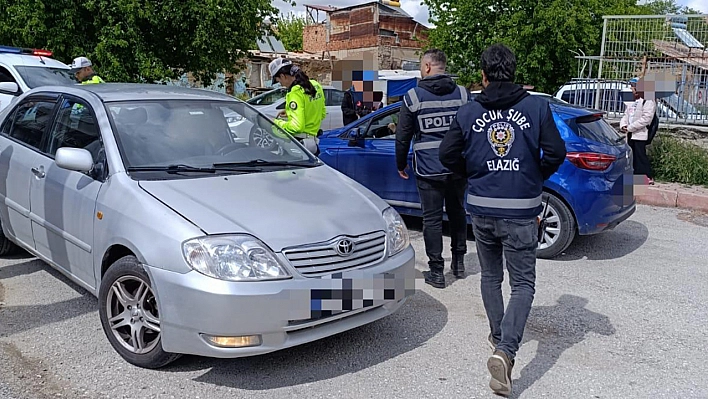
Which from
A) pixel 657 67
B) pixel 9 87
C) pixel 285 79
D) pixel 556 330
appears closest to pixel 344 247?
pixel 556 330

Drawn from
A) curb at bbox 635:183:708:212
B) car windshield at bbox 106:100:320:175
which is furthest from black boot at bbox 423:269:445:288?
curb at bbox 635:183:708:212

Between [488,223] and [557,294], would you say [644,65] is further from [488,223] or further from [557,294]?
[488,223]

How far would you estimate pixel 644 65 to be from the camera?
10.8 metres

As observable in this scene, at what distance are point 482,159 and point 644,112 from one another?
6.68m

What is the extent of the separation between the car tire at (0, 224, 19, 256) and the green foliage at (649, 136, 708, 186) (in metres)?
8.87

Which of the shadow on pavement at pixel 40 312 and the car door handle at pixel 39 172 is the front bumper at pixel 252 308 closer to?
the shadow on pavement at pixel 40 312

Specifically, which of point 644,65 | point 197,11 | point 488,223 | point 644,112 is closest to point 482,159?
point 488,223

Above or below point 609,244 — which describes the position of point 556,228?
above

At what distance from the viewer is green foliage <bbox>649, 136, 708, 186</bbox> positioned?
9703mm

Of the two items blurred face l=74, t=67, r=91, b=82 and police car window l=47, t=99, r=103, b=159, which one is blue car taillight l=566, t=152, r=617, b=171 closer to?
police car window l=47, t=99, r=103, b=159

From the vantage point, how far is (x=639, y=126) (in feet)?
30.5

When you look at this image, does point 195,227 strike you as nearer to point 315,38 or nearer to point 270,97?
point 270,97

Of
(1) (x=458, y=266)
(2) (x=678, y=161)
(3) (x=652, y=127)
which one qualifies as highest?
(3) (x=652, y=127)

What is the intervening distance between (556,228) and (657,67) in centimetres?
591
